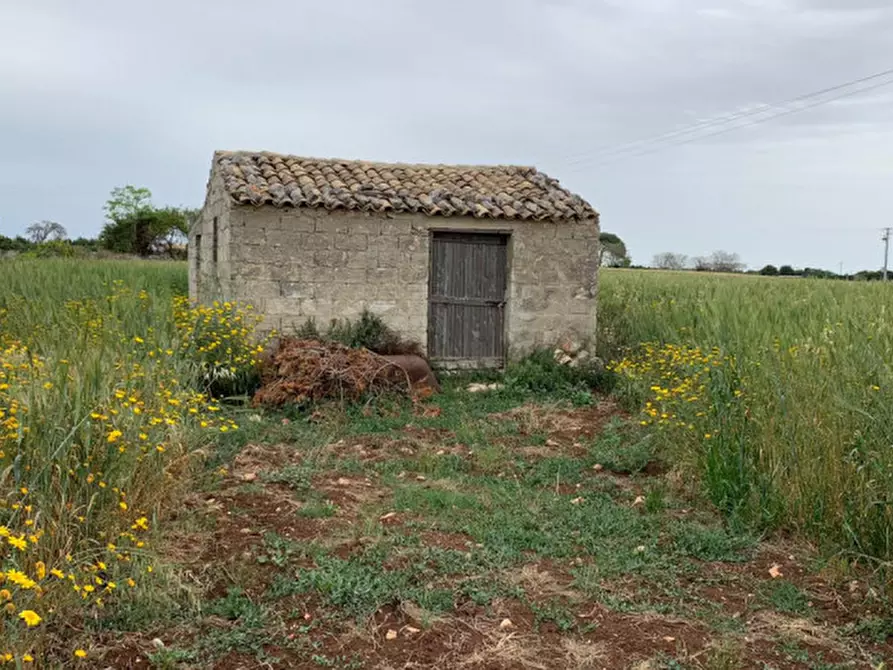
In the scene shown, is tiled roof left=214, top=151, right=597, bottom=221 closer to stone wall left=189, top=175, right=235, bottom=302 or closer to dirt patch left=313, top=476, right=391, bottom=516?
stone wall left=189, top=175, right=235, bottom=302

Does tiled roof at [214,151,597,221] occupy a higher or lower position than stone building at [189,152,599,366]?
higher

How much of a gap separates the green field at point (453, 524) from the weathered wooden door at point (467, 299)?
3688mm

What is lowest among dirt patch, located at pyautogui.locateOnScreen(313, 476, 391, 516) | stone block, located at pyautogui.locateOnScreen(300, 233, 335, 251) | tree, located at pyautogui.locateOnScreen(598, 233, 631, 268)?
dirt patch, located at pyautogui.locateOnScreen(313, 476, 391, 516)

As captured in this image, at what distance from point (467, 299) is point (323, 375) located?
3119mm

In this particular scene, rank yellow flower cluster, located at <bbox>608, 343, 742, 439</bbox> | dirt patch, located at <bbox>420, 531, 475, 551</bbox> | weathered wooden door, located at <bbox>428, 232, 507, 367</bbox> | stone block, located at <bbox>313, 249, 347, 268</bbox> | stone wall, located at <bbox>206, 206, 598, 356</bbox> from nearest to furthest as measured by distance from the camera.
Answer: dirt patch, located at <bbox>420, 531, 475, 551</bbox>, yellow flower cluster, located at <bbox>608, 343, 742, 439</bbox>, stone wall, located at <bbox>206, 206, 598, 356</bbox>, stone block, located at <bbox>313, 249, 347, 268</bbox>, weathered wooden door, located at <bbox>428, 232, 507, 367</bbox>

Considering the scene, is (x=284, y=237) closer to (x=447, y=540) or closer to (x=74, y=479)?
(x=447, y=540)

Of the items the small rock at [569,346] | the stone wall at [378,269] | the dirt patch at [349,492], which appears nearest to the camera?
the dirt patch at [349,492]

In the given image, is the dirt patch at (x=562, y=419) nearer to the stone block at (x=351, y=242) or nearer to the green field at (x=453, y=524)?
the green field at (x=453, y=524)

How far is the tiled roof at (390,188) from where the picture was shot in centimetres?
1031

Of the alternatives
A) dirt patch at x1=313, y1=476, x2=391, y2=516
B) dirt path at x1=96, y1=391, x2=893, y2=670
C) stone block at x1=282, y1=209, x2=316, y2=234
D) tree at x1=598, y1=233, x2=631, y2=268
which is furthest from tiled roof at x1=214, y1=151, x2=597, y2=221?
tree at x1=598, y1=233, x2=631, y2=268

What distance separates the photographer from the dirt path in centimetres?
364

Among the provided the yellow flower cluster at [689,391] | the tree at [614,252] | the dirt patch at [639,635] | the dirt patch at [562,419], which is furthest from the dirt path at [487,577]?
the tree at [614,252]

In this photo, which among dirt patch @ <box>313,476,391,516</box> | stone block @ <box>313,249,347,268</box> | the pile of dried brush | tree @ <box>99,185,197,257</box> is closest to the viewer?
dirt patch @ <box>313,476,391,516</box>

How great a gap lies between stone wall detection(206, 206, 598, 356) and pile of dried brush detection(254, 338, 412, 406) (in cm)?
95
